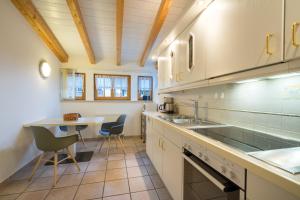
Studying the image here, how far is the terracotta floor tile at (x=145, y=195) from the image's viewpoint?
177cm

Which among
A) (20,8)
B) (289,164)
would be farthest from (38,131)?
(289,164)

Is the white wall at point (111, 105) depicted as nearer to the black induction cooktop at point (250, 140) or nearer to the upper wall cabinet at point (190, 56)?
the upper wall cabinet at point (190, 56)

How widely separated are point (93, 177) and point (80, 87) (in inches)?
108

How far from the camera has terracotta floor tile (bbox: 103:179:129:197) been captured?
1886 mm

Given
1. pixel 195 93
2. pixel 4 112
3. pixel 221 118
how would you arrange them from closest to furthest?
pixel 221 118, pixel 4 112, pixel 195 93

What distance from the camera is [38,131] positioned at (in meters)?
2.12

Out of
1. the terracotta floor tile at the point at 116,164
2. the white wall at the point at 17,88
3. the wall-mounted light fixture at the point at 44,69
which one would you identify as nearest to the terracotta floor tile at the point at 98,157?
the terracotta floor tile at the point at 116,164

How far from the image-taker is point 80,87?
425 cm

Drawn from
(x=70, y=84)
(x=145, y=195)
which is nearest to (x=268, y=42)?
(x=145, y=195)

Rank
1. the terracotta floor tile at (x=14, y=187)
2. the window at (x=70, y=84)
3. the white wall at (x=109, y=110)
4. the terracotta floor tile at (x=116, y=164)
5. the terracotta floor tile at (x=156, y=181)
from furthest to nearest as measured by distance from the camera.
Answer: the white wall at (x=109, y=110)
the window at (x=70, y=84)
the terracotta floor tile at (x=116, y=164)
the terracotta floor tile at (x=156, y=181)
the terracotta floor tile at (x=14, y=187)

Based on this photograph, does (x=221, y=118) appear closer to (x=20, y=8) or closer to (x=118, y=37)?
(x=118, y=37)

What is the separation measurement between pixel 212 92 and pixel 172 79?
0.65 m

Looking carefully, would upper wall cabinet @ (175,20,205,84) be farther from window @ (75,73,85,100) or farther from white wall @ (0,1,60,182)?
window @ (75,73,85,100)

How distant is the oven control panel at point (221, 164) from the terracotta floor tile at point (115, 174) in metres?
1.48
